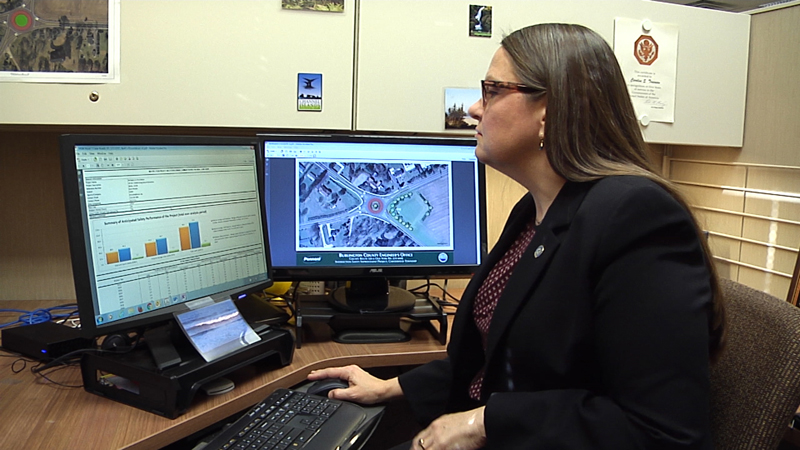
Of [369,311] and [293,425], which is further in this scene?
[369,311]

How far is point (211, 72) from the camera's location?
142cm

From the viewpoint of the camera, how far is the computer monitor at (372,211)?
146cm

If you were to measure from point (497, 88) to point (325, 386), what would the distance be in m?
0.63

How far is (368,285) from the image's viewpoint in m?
1.53

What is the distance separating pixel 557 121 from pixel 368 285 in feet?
2.28

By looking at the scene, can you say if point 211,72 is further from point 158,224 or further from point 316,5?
point 158,224

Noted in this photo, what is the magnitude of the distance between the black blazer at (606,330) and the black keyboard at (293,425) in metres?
0.25

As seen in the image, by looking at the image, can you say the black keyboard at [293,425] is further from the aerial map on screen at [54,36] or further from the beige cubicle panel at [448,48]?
the aerial map on screen at [54,36]

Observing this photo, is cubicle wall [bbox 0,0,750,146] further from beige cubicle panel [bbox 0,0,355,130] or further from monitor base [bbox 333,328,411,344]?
monitor base [bbox 333,328,411,344]

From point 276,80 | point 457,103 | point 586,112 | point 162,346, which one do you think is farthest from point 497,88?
point 162,346

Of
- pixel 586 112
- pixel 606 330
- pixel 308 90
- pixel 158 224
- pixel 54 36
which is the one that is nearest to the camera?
pixel 606 330

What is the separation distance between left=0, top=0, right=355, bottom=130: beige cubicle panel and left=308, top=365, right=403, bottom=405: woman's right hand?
580mm

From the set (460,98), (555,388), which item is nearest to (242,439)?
(555,388)

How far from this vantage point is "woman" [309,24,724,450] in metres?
0.84
